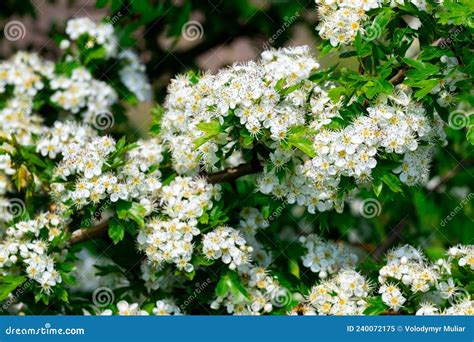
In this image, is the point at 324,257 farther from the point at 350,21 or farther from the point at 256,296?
the point at 350,21

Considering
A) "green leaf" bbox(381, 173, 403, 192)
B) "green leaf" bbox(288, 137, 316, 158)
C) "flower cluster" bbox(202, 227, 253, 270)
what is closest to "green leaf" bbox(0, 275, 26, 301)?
"flower cluster" bbox(202, 227, 253, 270)

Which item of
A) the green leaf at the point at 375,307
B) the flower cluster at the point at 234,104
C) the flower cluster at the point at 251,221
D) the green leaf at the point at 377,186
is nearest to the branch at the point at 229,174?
the flower cluster at the point at 234,104

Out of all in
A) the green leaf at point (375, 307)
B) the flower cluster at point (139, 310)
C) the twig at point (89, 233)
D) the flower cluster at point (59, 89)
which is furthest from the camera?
the flower cluster at point (59, 89)

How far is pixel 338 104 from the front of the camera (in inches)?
158

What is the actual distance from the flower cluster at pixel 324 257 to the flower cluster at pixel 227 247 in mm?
380

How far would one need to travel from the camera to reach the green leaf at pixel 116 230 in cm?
416

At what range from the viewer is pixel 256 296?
4.30 metres

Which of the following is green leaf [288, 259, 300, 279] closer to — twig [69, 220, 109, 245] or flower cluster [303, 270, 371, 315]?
flower cluster [303, 270, 371, 315]

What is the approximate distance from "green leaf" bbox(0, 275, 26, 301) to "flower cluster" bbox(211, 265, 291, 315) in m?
0.89

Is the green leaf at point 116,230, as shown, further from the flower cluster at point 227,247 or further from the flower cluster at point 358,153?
the flower cluster at point 358,153

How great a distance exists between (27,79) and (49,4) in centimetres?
119

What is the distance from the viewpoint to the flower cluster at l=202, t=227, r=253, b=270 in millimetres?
4133

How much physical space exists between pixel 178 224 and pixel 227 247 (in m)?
0.24

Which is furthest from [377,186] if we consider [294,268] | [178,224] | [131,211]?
[131,211]
